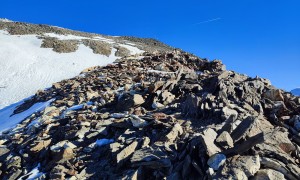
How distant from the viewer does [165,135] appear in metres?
10.6

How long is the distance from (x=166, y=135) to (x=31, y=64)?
33160 millimetres

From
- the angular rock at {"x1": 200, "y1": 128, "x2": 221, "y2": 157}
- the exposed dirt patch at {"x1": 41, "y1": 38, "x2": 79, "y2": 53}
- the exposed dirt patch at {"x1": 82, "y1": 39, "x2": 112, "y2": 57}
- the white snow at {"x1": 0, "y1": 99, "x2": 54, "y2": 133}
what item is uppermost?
the exposed dirt patch at {"x1": 82, "y1": 39, "x2": 112, "y2": 57}

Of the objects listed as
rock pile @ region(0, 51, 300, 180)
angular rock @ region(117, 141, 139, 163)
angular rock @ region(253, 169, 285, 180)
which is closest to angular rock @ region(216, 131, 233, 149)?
rock pile @ region(0, 51, 300, 180)

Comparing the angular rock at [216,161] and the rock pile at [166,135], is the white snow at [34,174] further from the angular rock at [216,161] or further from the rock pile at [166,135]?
the angular rock at [216,161]

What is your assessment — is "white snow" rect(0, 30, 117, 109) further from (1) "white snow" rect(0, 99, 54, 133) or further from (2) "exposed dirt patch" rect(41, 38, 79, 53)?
(1) "white snow" rect(0, 99, 54, 133)

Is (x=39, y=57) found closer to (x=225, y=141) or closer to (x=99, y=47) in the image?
(x=99, y=47)

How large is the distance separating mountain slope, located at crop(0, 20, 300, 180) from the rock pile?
0.03 m

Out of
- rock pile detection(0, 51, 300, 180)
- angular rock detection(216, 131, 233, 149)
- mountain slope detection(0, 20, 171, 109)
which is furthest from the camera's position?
mountain slope detection(0, 20, 171, 109)

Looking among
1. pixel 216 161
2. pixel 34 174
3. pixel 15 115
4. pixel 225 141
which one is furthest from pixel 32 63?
pixel 216 161

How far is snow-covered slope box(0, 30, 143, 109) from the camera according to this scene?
3253cm

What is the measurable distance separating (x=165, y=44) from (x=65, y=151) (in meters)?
63.3

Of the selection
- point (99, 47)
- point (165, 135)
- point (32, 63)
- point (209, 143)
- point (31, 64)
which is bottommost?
point (31, 64)

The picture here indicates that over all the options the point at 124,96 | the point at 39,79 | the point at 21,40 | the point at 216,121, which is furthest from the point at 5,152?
the point at 21,40

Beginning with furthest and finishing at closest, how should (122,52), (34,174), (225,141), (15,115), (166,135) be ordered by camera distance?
(122,52), (15,115), (34,174), (166,135), (225,141)
